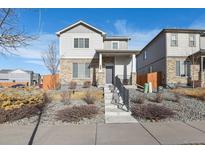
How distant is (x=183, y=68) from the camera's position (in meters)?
23.1

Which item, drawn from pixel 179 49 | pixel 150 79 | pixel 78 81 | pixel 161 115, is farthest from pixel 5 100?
pixel 179 49

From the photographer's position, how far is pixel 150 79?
895 inches

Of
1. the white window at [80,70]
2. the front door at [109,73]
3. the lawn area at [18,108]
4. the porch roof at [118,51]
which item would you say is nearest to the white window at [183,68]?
the porch roof at [118,51]

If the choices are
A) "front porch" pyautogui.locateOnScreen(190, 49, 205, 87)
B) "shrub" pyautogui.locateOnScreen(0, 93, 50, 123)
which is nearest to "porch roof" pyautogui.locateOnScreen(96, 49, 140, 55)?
"front porch" pyautogui.locateOnScreen(190, 49, 205, 87)

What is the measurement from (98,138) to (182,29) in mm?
20200

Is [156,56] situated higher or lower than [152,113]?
higher

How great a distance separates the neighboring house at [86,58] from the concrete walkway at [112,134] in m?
14.2

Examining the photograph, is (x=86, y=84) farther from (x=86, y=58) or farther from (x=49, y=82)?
(x=49, y=82)

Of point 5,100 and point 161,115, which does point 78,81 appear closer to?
point 5,100

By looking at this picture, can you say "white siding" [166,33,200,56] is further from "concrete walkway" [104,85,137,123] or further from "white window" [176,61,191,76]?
"concrete walkway" [104,85,137,123]

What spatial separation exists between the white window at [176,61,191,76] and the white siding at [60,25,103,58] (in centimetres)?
877

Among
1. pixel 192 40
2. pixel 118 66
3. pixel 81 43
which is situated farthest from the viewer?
pixel 192 40

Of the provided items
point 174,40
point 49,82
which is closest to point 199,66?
point 174,40

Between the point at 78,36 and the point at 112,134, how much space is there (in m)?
17.3
